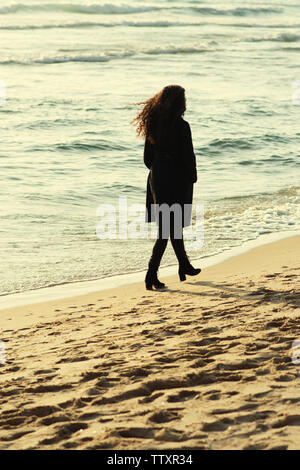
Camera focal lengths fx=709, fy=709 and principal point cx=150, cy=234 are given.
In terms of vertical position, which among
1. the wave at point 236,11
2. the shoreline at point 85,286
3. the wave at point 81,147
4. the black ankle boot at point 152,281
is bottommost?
the shoreline at point 85,286

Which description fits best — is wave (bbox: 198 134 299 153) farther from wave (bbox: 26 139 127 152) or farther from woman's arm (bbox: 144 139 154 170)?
woman's arm (bbox: 144 139 154 170)

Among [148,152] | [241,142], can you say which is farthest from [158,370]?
[241,142]

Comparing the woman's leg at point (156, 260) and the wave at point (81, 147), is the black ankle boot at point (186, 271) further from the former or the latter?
the wave at point (81, 147)

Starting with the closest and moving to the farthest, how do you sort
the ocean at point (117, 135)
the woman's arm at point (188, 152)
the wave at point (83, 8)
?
the woman's arm at point (188, 152)
the ocean at point (117, 135)
the wave at point (83, 8)

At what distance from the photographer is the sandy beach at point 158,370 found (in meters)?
3.37

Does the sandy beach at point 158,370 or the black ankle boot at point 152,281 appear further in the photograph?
the black ankle boot at point 152,281

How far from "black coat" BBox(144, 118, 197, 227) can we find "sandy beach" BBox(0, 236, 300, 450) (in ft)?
2.61

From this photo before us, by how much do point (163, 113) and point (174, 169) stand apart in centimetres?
48

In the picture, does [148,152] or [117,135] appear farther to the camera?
[117,135]

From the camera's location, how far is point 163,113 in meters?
5.62

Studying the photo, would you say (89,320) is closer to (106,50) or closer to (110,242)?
(110,242)

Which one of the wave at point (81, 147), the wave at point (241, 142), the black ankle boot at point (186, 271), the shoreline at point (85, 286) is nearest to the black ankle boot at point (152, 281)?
the black ankle boot at point (186, 271)

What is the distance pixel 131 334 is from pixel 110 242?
10.6ft

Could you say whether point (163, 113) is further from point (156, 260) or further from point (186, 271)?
point (186, 271)
